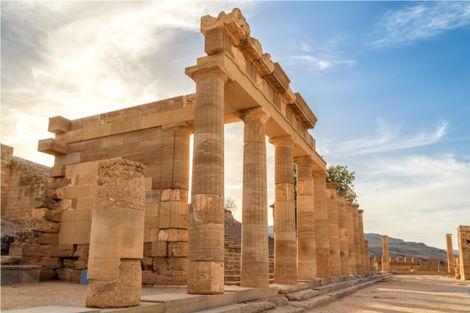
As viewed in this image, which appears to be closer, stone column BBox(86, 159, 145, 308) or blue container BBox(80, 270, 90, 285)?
stone column BBox(86, 159, 145, 308)

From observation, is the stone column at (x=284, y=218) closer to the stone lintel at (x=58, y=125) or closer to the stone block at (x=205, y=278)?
the stone block at (x=205, y=278)

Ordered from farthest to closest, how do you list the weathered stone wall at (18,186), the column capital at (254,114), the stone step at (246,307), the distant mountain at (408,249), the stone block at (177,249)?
the distant mountain at (408,249) → the weathered stone wall at (18,186) → the stone block at (177,249) → the column capital at (254,114) → the stone step at (246,307)

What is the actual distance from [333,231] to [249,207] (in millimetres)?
11715

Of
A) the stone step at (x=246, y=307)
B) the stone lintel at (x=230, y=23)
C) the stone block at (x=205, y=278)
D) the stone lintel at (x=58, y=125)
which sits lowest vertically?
the stone step at (x=246, y=307)

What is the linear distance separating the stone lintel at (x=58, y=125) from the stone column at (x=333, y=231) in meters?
15.0

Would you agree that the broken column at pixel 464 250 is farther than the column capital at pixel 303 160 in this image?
Yes

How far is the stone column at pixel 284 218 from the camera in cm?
1444

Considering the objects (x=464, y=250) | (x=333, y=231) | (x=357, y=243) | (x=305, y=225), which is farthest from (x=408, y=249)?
(x=305, y=225)

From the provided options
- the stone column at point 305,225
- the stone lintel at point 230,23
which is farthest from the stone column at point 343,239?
the stone lintel at point 230,23

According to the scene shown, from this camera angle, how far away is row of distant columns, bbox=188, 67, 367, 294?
31.2 feet

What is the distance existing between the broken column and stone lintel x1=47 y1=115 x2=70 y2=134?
103 feet

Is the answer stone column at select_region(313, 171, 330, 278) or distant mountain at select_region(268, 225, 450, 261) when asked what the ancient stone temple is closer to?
stone column at select_region(313, 171, 330, 278)

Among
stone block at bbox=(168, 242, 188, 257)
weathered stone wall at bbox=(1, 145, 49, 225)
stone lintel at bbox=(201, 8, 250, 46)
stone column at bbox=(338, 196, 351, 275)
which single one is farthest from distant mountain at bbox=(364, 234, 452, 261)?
stone lintel at bbox=(201, 8, 250, 46)

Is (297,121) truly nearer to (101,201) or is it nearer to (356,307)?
(356,307)
